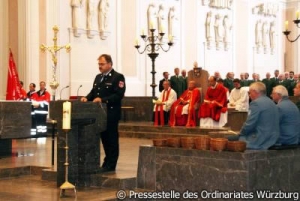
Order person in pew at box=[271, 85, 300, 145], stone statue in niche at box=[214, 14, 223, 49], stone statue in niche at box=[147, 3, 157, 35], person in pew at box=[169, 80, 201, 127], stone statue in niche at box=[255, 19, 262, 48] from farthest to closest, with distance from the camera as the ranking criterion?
stone statue in niche at box=[255, 19, 262, 48] → stone statue in niche at box=[214, 14, 223, 49] → stone statue in niche at box=[147, 3, 157, 35] → person in pew at box=[169, 80, 201, 127] → person in pew at box=[271, 85, 300, 145]

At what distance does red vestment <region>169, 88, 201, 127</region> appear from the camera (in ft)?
52.9

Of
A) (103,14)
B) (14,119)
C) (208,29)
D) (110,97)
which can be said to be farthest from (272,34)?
(110,97)

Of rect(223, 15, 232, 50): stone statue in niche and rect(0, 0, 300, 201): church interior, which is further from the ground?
rect(223, 15, 232, 50): stone statue in niche

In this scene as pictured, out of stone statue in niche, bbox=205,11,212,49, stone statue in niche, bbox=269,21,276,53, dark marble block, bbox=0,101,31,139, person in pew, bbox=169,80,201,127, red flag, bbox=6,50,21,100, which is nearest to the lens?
dark marble block, bbox=0,101,31,139

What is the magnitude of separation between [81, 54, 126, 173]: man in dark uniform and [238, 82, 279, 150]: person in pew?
2080mm

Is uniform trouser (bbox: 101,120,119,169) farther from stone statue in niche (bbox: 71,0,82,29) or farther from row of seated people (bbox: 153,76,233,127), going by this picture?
stone statue in niche (bbox: 71,0,82,29)

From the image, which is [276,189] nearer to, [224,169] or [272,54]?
[224,169]

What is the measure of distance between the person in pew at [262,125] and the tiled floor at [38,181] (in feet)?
6.13

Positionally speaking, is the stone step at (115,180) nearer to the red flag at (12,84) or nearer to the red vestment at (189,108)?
the red flag at (12,84)

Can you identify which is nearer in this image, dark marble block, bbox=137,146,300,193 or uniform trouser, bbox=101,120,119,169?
dark marble block, bbox=137,146,300,193

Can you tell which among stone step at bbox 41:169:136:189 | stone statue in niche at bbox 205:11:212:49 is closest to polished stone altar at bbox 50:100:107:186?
stone step at bbox 41:169:136:189

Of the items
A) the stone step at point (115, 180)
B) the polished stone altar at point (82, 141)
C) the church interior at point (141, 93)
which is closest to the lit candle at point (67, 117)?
the church interior at point (141, 93)

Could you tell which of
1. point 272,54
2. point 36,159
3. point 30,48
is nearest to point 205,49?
point 272,54

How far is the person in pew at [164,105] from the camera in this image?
16.8 metres
